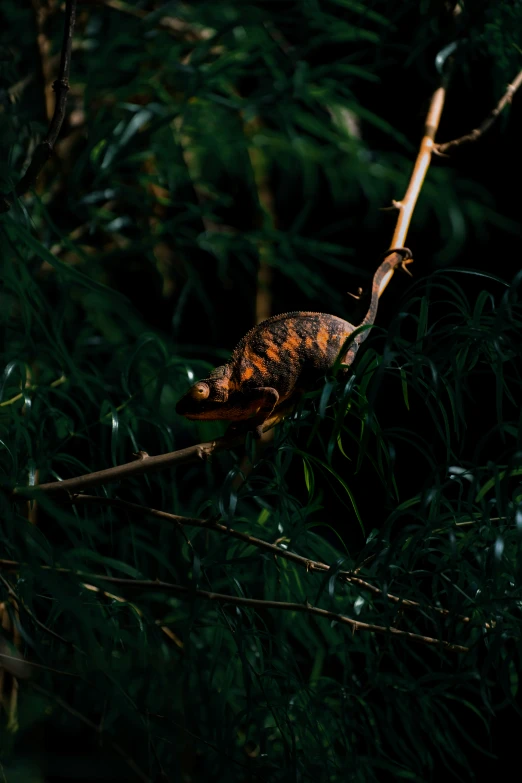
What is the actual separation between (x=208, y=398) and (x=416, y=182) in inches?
10.4

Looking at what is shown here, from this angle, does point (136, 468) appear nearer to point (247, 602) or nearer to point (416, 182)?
point (247, 602)

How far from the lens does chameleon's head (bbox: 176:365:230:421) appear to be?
2.31ft

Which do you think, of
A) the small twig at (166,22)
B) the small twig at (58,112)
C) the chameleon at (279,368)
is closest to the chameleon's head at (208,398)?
the chameleon at (279,368)

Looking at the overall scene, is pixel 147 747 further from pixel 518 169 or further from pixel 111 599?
pixel 518 169

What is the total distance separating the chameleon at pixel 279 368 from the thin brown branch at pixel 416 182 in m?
0.01

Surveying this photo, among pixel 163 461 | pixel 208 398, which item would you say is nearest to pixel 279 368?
pixel 208 398

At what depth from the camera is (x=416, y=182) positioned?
2.36 ft

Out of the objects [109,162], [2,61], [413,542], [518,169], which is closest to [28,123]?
[2,61]

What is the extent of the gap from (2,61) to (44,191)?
239mm

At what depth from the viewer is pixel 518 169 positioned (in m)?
1.70

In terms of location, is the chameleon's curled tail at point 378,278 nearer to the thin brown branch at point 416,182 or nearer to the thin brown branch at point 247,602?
the thin brown branch at point 416,182

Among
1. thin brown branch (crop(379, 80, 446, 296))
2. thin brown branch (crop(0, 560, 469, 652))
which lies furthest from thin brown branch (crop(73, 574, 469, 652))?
thin brown branch (crop(379, 80, 446, 296))

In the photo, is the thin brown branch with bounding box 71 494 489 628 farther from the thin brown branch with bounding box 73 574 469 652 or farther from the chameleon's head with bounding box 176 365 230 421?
the chameleon's head with bounding box 176 365 230 421

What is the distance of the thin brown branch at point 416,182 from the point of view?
0.70m
